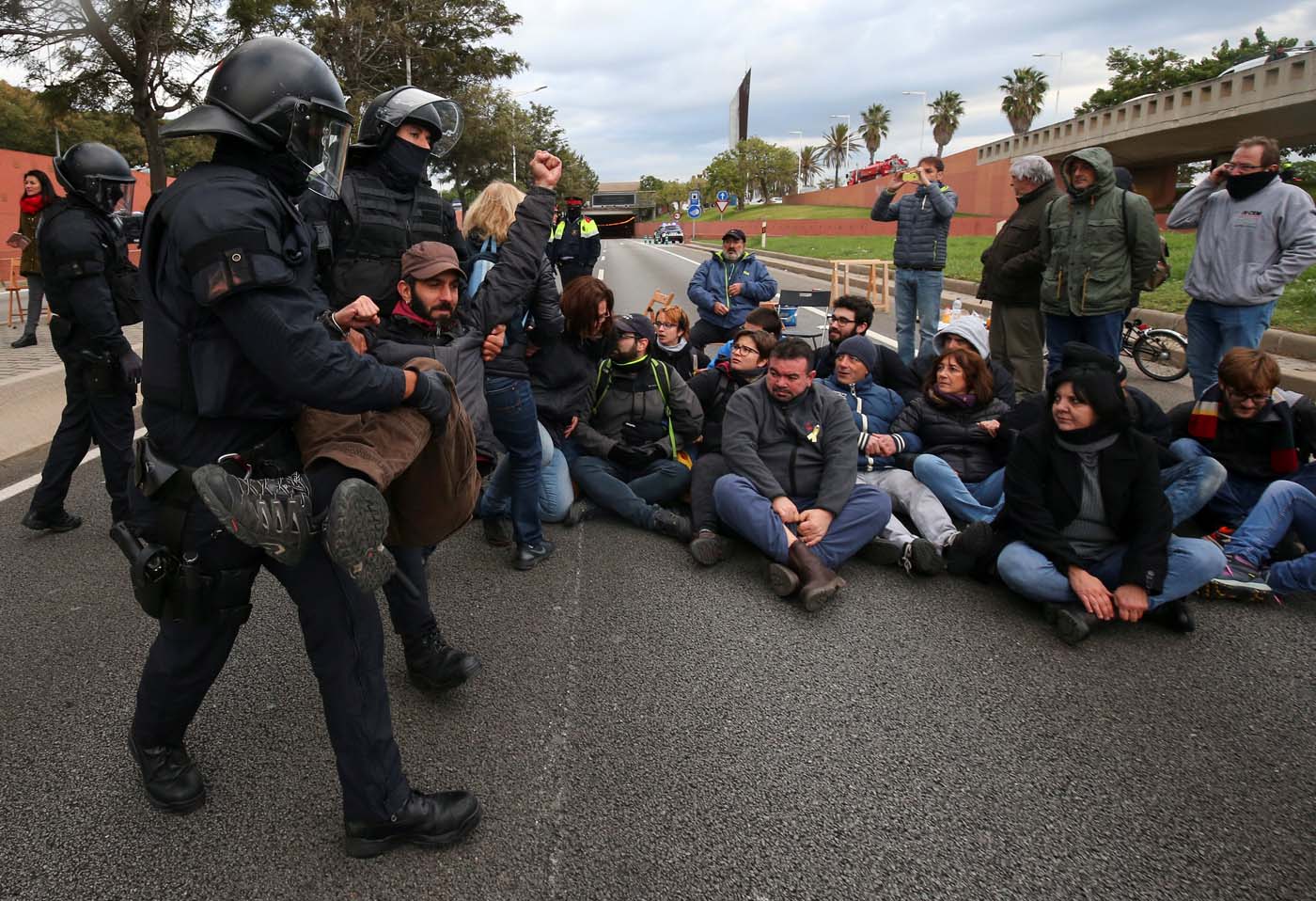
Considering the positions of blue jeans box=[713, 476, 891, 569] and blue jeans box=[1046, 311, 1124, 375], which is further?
blue jeans box=[1046, 311, 1124, 375]

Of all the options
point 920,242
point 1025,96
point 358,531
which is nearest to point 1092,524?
point 358,531

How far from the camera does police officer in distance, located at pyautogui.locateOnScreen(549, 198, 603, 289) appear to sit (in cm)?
483

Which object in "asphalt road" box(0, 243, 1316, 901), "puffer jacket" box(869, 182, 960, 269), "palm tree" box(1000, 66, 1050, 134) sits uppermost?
"palm tree" box(1000, 66, 1050, 134)

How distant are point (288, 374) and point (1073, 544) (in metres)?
3.33

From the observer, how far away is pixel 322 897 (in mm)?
2172

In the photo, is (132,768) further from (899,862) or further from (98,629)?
(899,862)

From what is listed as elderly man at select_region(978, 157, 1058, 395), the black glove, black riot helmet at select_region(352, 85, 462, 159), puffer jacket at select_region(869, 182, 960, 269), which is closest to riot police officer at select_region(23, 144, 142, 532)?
black riot helmet at select_region(352, 85, 462, 159)

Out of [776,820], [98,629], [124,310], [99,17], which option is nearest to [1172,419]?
[776,820]

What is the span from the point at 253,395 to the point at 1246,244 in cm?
597

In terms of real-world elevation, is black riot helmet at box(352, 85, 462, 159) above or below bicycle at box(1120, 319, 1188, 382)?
above

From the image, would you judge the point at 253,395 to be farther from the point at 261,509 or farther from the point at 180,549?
the point at 180,549

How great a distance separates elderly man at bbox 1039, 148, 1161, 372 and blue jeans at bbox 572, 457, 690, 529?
10.2 ft

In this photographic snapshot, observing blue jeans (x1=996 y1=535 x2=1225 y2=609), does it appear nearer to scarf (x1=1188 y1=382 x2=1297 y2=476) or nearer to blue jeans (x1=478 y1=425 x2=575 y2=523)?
scarf (x1=1188 y1=382 x2=1297 y2=476)

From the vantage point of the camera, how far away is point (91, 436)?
15.9ft
